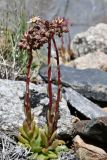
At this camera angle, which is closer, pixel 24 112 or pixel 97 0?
pixel 24 112

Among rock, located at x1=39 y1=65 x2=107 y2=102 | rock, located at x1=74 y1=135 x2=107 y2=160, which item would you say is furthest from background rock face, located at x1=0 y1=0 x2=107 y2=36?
rock, located at x1=74 y1=135 x2=107 y2=160

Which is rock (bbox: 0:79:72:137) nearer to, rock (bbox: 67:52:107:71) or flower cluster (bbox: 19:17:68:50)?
flower cluster (bbox: 19:17:68:50)

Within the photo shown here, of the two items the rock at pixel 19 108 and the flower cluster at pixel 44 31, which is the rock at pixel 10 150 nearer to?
the rock at pixel 19 108

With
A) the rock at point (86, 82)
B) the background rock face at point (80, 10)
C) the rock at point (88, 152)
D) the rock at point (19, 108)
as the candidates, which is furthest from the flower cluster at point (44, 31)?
the background rock face at point (80, 10)

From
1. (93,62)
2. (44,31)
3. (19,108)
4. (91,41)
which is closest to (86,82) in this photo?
(19,108)

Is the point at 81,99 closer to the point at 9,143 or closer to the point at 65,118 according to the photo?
the point at 65,118

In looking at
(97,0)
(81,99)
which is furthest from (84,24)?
(81,99)
